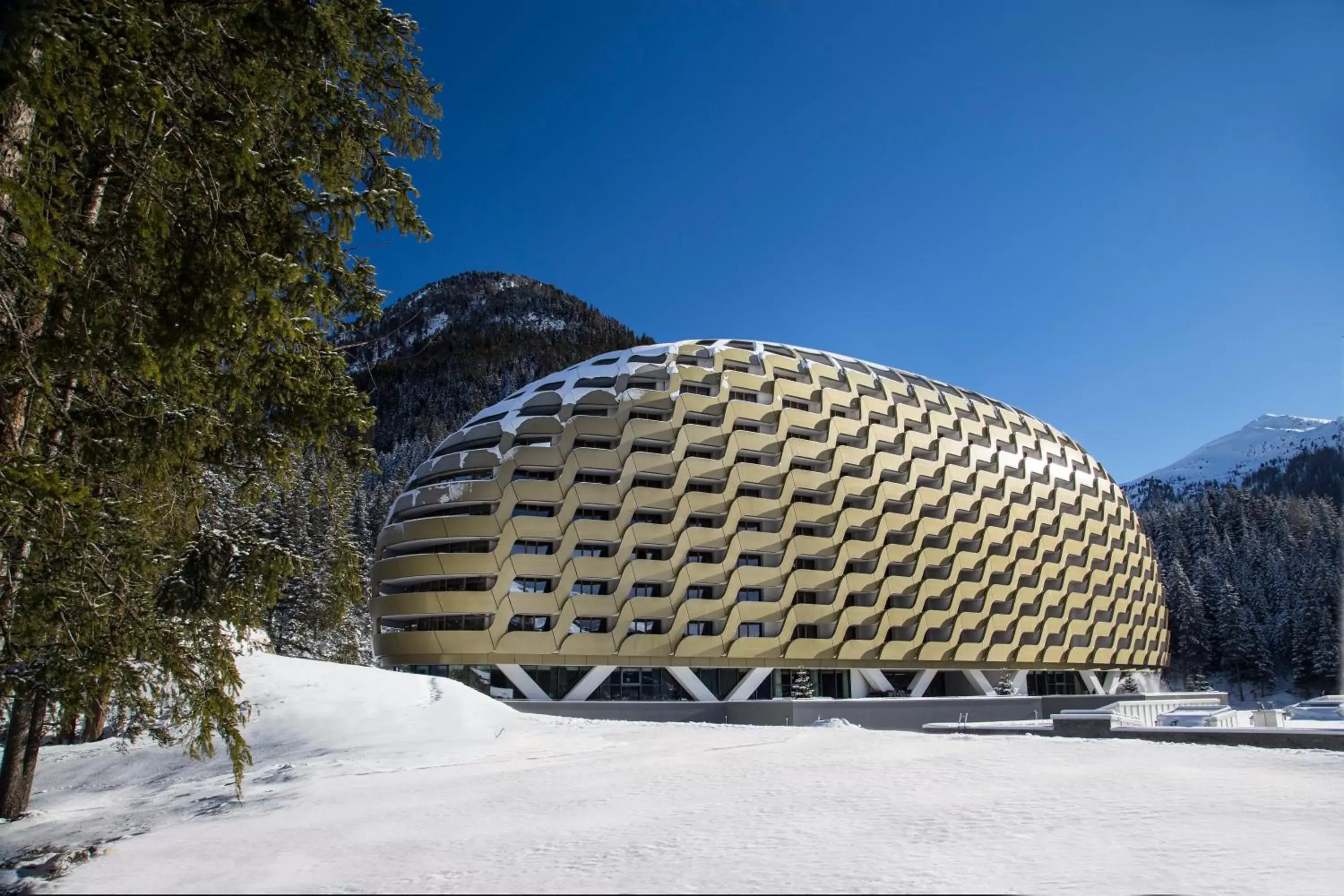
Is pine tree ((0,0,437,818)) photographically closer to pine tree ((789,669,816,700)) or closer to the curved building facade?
the curved building facade

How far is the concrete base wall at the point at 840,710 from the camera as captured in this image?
3722cm

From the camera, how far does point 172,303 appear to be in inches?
261

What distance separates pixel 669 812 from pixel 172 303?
7351 mm

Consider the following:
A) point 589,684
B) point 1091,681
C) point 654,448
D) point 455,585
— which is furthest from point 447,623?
point 1091,681

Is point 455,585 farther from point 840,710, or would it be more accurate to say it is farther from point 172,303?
point 172,303

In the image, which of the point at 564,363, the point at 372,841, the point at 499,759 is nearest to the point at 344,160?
the point at 372,841

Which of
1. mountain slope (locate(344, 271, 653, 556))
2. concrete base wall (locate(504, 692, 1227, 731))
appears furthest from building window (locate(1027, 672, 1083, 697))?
mountain slope (locate(344, 271, 653, 556))

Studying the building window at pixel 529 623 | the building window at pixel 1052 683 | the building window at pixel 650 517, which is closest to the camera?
the building window at pixel 529 623

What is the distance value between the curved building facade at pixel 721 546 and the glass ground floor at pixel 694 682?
0.48ft

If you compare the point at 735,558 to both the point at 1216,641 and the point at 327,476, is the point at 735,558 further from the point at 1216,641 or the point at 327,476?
the point at 1216,641

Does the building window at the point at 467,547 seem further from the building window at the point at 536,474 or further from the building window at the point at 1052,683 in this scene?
the building window at the point at 1052,683

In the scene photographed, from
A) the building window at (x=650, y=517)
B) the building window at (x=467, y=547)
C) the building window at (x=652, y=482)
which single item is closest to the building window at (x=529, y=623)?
the building window at (x=467, y=547)

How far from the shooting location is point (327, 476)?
29.9 feet

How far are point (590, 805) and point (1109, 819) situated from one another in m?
6.16
